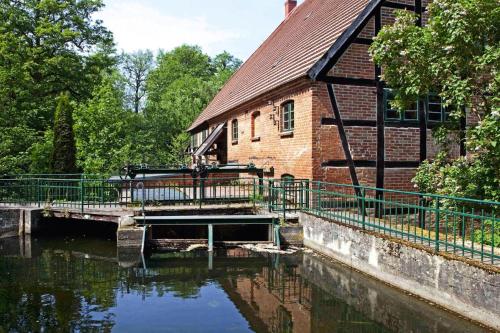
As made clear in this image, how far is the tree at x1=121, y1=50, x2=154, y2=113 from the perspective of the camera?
54.4 metres

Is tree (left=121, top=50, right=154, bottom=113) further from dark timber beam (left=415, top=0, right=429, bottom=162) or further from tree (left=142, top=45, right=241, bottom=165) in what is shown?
dark timber beam (left=415, top=0, right=429, bottom=162)

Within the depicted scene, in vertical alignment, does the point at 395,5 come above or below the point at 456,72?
above

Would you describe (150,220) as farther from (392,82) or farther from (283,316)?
(392,82)

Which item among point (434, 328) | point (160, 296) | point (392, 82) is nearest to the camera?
point (434, 328)

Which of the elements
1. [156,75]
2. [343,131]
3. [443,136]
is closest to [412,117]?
[343,131]

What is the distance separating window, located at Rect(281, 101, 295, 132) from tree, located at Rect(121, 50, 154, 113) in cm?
4402

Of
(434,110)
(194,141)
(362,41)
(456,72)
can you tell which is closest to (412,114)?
(434,110)

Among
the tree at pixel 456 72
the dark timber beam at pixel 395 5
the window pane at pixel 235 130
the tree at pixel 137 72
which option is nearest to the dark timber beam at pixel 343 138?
the tree at pixel 456 72

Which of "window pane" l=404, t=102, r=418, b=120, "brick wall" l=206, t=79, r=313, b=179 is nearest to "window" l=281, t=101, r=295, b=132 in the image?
"brick wall" l=206, t=79, r=313, b=179

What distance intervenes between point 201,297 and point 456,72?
5988mm

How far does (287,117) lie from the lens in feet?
42.5

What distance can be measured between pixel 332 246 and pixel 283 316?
3.40 meters

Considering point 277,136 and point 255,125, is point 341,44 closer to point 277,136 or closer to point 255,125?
point 277,136

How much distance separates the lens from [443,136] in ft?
29.0
